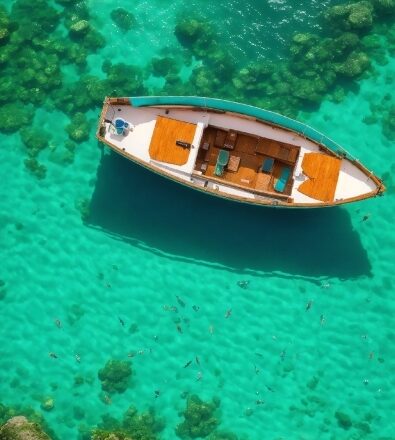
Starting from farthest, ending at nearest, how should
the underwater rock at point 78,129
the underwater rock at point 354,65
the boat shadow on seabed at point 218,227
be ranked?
the underwater rock at point 78,129, the underwater rock at point 354,65, the boat shadow on seabed at point 218,227

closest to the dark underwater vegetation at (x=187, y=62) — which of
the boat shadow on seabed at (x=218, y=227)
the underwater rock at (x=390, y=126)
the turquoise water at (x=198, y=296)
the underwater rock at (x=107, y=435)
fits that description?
the underwater rock at (x=390, y=126)

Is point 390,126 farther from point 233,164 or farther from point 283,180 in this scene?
point 233,164

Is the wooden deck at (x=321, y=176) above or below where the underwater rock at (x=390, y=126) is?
below

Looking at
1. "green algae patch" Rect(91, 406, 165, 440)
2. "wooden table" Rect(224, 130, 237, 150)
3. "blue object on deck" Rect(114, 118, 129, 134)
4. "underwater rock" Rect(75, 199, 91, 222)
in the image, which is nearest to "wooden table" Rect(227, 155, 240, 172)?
"wooden table" Rect(224, 130, 237, 150)

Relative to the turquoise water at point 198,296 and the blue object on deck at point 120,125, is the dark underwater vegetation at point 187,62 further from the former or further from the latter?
the blue object on deck at point 120,125

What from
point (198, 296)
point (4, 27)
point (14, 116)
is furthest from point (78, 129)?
point (198, 296)

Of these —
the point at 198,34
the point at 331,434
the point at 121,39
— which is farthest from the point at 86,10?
the point at 331,434
